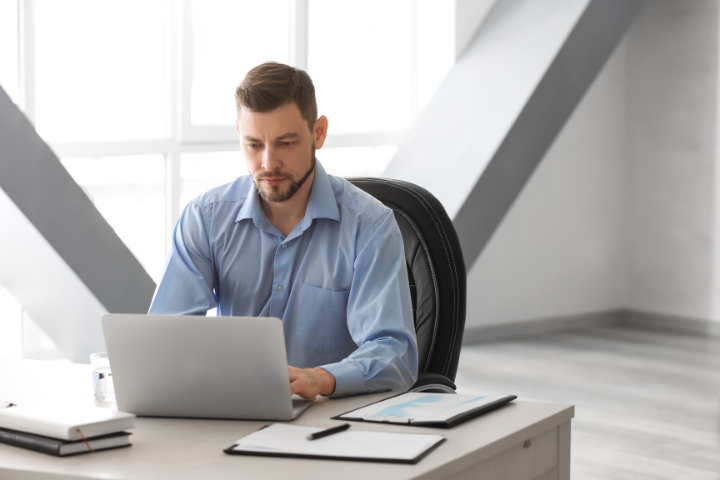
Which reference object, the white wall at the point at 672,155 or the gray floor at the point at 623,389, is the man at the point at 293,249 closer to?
the gray floor at the point at 623,389

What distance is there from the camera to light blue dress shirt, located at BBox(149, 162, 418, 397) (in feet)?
6.36

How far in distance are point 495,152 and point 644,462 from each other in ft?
5.46

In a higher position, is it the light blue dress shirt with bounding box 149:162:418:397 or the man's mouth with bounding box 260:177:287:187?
the man's mouth with bounding box 260:177:287:187

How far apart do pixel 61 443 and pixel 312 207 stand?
32.9 inches

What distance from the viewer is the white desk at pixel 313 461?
4.18 ft

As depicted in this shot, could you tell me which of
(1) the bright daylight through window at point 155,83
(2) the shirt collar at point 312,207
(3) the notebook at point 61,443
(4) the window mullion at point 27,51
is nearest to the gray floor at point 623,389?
(1) the bright daylight through window at point 155,83

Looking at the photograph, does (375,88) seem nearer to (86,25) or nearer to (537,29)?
(537,29)

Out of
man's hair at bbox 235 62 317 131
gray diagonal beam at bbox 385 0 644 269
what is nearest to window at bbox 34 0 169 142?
gray diagonal beam at bbox 385 0 644 269

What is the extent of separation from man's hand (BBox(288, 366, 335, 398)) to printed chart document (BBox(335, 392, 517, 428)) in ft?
0.30

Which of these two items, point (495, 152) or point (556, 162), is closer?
point (495, 152)

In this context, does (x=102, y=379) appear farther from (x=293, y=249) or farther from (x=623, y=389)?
(x=623, y=389)

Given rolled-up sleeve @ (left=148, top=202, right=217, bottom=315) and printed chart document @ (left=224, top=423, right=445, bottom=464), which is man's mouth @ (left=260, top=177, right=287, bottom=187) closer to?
rolled-up sleeve @ (left=148, top=202, right=217, bottom=315)

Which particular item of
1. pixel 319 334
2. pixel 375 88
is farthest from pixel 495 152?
pixel 319 334

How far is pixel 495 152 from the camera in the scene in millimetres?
4402
